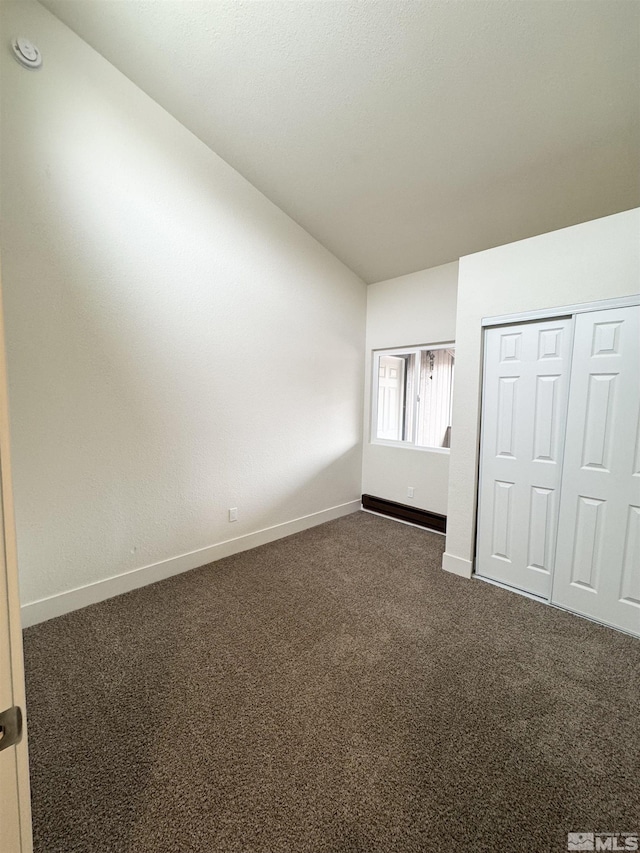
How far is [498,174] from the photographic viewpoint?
7.57 ft

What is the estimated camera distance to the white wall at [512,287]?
1962 millimetres

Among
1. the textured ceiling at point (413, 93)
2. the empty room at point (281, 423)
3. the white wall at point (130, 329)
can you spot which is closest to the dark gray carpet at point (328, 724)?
the empty room at point (281, 423)

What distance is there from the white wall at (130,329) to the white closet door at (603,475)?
2.25 meters

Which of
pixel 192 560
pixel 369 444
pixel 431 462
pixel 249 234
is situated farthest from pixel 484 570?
pixel 249 234

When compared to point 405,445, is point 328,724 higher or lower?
lower

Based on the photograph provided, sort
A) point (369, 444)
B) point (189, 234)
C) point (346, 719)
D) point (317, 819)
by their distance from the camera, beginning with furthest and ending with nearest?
point (369, 444) < point (189, 234) < point (346, 719) < point (317, 819)

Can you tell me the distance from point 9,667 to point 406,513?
3.56 m

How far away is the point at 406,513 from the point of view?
3756mm

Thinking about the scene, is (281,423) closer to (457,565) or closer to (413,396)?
(413,396)

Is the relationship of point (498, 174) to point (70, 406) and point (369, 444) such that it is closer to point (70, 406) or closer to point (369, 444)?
point (369, 444)

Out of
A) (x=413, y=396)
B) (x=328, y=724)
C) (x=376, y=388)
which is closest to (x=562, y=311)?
(x=413, y=396)


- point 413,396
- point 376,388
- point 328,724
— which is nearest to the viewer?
point 328,724

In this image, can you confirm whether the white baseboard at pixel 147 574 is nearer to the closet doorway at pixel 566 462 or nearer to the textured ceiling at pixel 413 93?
the closet doorway at pixel 566 462

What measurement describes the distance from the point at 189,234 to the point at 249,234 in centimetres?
55
